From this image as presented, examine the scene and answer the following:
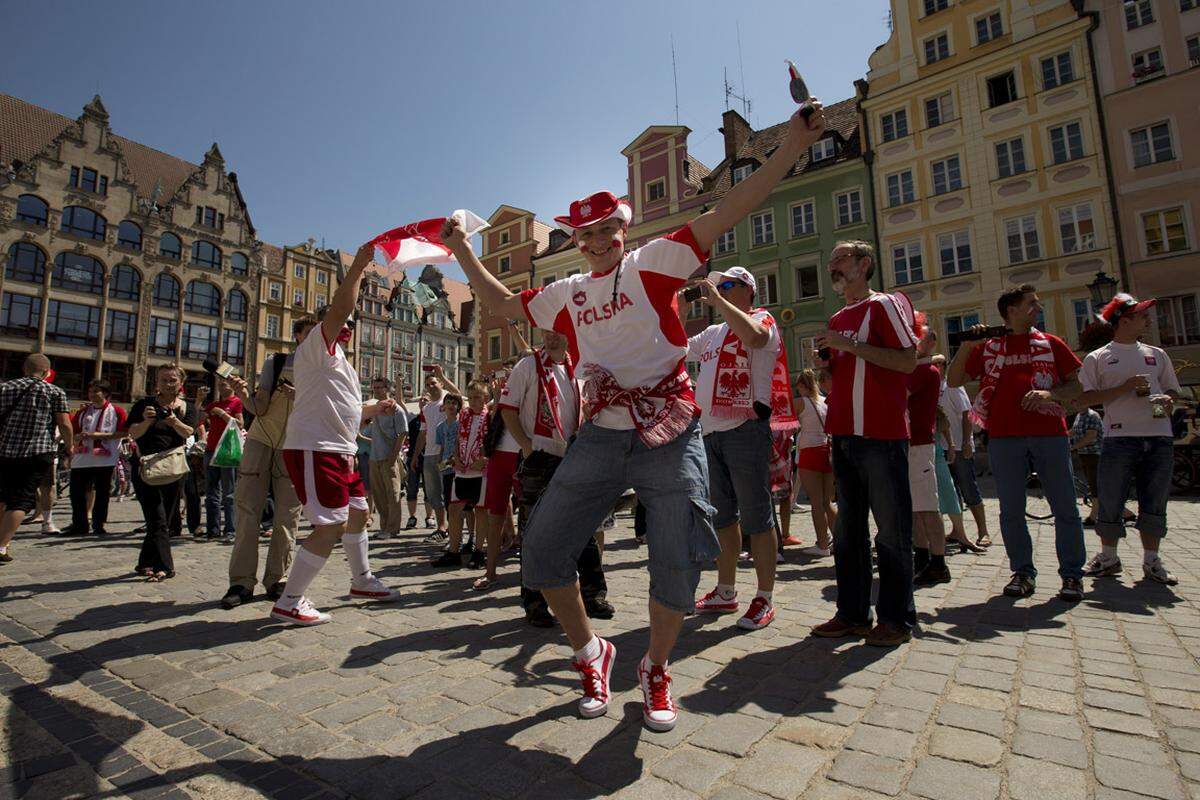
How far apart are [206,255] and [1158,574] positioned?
54329 millimetres

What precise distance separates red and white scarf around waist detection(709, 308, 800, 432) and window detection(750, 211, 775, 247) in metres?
25.2

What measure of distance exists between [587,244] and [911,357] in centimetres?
196

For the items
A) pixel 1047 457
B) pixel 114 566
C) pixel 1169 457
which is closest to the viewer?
pixel 1047 457

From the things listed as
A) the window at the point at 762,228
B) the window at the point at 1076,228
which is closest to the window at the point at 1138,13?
the window at the point at 1076,228

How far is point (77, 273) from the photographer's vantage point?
39219 millimetres

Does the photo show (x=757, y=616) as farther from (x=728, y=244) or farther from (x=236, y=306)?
(x=236, y=306)

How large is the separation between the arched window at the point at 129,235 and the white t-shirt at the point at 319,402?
48.6m

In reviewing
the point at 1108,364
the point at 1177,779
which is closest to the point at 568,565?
the point at 1177,779

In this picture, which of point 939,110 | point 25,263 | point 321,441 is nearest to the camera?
point 321,441

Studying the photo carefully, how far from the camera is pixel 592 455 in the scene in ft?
8.11

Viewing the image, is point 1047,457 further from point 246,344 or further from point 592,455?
point 246,344

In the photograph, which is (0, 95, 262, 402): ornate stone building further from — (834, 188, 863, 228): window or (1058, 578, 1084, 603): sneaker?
(1058, 578, 1084, 603): sneaker

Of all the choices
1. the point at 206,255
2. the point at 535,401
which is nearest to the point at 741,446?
the point at 535,401

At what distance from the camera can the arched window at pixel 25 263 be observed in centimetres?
3669
